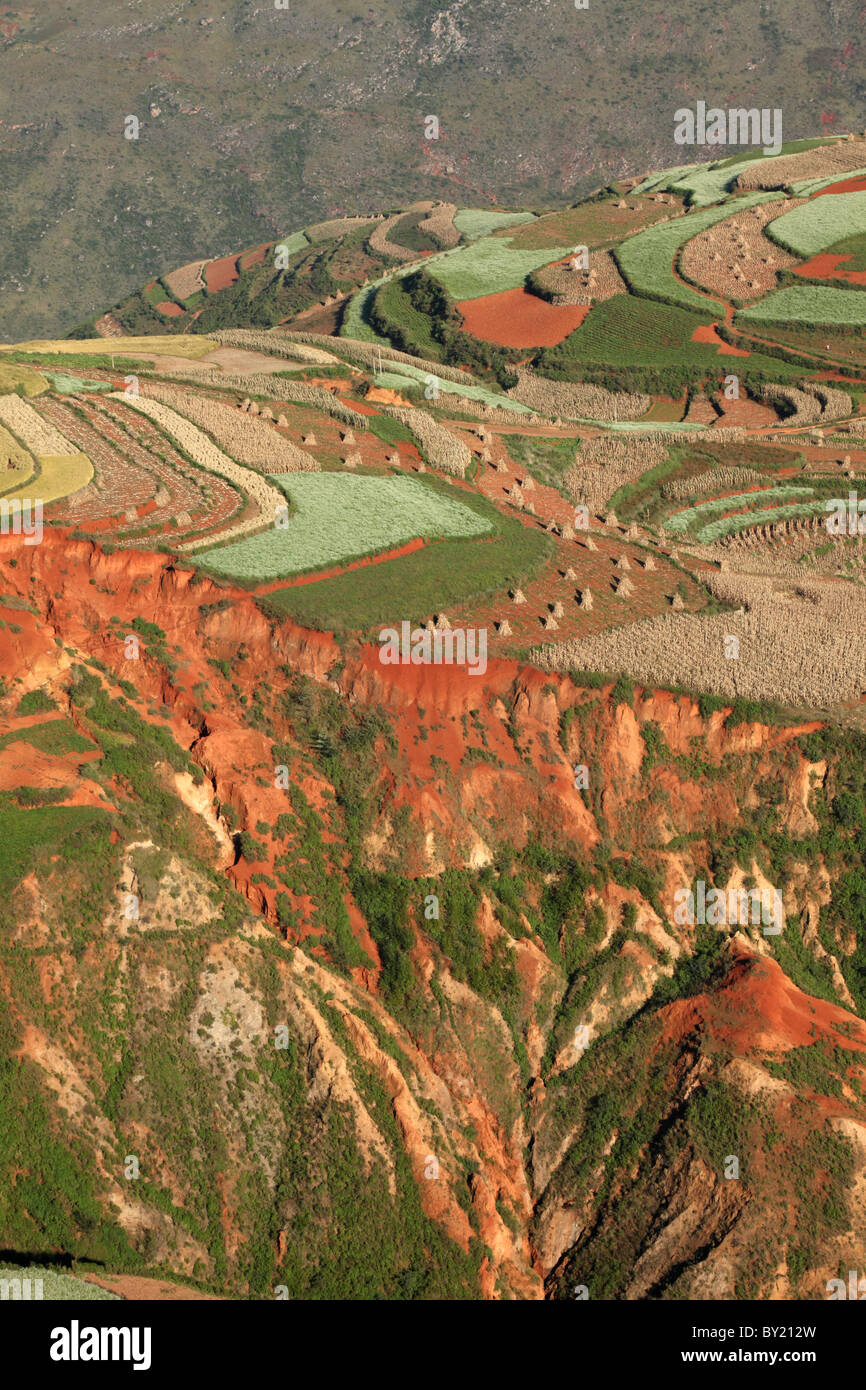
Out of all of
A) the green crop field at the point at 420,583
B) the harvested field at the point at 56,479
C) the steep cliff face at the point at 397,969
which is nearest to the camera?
the steep cliff face at the point at 397,969

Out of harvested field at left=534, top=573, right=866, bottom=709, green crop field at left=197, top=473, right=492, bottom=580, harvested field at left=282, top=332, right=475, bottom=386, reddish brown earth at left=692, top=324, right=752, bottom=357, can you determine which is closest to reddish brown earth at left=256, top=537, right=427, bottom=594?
green crop field at left=197, top=473, right=492, bottom=580

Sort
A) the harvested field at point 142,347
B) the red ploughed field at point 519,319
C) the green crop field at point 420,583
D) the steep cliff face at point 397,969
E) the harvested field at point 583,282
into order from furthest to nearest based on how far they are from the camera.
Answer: the harvested field at point 583,282
the red ploughed field at point 519,319
the harvested field at point 142,347
the green crop field at point 420,583
the steep cliff face at point 397,969

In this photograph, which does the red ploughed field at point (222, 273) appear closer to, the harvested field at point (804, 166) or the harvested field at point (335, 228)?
the harvested field at point (335, 228)

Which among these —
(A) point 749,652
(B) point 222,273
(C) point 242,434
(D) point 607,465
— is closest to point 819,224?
(D) point 607,465

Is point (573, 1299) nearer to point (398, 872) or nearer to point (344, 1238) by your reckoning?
point (344, 1238)

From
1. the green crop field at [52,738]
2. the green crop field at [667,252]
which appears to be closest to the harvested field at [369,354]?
the green crop field at [667,252]

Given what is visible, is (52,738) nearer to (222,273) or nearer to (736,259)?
(736,259)

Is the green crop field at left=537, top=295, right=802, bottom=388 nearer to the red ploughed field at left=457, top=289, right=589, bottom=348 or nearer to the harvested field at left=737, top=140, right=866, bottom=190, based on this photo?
the red ploughed field at left=457, top=289, right=589, bottom=348
